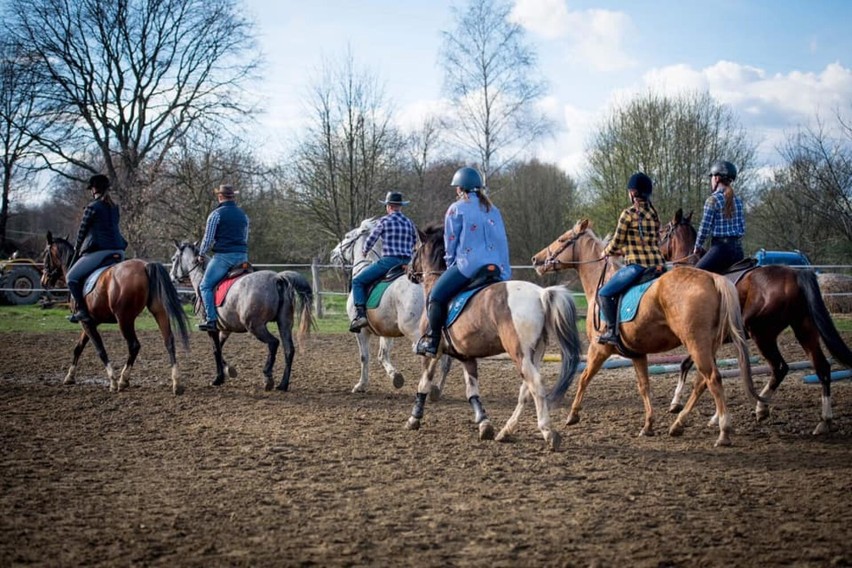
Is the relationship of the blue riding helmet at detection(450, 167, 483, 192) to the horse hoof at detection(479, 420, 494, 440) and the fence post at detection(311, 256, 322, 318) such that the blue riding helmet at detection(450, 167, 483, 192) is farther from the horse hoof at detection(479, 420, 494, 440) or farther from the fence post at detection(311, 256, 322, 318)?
the fence post at detection(311, 256, 322, 318)

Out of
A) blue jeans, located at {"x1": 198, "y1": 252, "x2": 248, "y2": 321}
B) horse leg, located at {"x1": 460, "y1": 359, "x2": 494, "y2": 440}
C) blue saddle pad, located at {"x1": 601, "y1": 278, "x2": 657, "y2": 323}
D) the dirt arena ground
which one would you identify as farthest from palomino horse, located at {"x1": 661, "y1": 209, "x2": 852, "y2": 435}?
blue jeans, located at {"x1": 198, "y1": 252, "x2": 248, "y2": 321}

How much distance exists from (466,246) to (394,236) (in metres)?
2.83

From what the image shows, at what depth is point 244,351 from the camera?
48.7 feet

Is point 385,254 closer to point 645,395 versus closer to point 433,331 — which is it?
point 433,331

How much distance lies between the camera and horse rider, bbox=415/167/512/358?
7.20 meters

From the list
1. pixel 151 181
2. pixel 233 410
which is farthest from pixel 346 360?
pixel 151 181

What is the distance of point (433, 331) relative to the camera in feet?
24.3

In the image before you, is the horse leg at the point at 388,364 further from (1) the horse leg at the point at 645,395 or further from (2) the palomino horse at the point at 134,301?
(1) the horse leg at the point at 645,395

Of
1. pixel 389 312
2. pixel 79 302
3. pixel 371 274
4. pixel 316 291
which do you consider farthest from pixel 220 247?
pixel 316 291

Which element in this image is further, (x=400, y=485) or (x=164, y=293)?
(x=164, y=293)

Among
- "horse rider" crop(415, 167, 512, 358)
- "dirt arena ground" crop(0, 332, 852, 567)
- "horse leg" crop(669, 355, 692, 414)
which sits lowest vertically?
"dirt arena ground" crop(0, 332, 852, 567)

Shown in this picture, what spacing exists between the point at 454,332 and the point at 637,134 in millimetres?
24784

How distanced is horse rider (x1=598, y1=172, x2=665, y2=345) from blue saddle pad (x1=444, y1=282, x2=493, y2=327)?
1231 mm

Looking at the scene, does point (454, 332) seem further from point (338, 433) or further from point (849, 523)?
point (849, 523)
